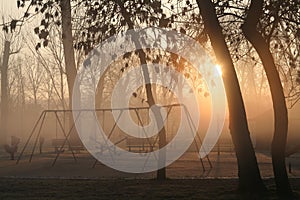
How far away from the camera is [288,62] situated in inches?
630

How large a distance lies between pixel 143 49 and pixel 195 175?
560cm

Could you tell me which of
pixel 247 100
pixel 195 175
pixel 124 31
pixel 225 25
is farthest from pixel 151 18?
pixel 247 100

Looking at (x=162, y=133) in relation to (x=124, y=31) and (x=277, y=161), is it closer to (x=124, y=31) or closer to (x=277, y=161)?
(x=124, y=31)

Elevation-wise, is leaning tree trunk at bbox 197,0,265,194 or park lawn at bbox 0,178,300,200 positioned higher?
leaning tree trunk at bbox 197,0,265,194

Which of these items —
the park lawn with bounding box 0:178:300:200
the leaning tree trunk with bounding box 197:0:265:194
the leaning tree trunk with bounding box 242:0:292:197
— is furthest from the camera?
the park lawn with bounding box 0:178:300:200

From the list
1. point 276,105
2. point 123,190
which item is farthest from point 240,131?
point 123,190

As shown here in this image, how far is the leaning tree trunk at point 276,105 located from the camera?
38.1 ft

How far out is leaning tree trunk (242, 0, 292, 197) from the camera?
11.6m

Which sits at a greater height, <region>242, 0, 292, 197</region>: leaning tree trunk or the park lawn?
<region>242, 0, 292, 197</region>: leaning tree trunk

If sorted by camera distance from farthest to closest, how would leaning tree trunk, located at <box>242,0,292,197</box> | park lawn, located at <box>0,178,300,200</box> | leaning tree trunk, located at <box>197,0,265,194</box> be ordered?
1. park lawn, located at <box>0,178,300,200</box>
2. leaning tree trunk, located at <box>197,0,265,194</box>
3. leaning tree trunk, located at <box>242,0,292,197</box>

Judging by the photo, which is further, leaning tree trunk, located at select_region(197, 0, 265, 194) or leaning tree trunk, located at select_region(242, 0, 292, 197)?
leaning tree trunk, located at select_region(197, 0, 265, 194)

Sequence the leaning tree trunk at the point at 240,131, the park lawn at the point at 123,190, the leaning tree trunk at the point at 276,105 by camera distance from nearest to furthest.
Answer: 1. the leaning tree trunk at the point at 276,105
2. the leaning tree trunk at the point at 240,131
3. the park lawn at the point at 123,190

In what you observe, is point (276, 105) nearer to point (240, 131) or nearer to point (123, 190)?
point (240, 131)

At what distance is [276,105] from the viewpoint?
1172 cm
